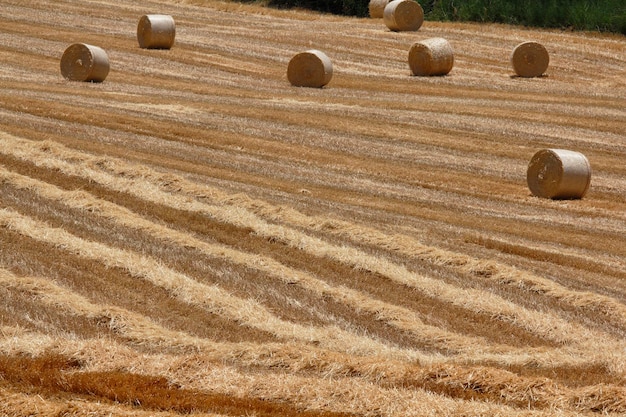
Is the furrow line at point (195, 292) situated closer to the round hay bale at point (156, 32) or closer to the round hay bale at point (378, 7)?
the round hay bale at point (156, 32)

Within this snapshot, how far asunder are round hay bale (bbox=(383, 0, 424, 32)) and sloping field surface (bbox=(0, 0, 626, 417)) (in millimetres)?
10892

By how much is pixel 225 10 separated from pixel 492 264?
39487 millimetres

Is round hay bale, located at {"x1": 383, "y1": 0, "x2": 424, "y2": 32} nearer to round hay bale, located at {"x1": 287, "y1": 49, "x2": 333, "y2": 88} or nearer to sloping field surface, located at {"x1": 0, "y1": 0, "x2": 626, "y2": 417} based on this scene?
sloping field surface, located at {"x1": 0, "y1": 0, "x2": 626, "y2": 417}

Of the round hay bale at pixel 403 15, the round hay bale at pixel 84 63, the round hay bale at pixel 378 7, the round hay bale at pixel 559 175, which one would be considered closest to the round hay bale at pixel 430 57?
the round hay bale at pixel 403 15

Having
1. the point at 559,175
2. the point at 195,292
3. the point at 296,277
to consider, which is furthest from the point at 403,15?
the point at 195,292

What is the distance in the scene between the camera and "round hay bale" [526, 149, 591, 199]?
2356 cm

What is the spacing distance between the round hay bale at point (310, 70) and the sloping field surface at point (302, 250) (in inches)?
27.2

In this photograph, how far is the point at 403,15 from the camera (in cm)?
4831

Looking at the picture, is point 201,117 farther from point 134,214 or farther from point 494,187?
point 134,214

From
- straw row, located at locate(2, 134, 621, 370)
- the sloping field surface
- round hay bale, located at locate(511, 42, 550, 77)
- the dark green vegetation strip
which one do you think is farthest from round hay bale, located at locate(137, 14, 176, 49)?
A: straw row, located at locate(2, 134, 621, 370)

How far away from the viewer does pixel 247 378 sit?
1143 centimetres

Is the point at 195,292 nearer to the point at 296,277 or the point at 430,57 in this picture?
the point at 296,277

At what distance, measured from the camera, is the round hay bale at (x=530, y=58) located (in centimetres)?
3984

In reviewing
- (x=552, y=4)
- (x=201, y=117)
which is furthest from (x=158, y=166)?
(x=552, y=4)
